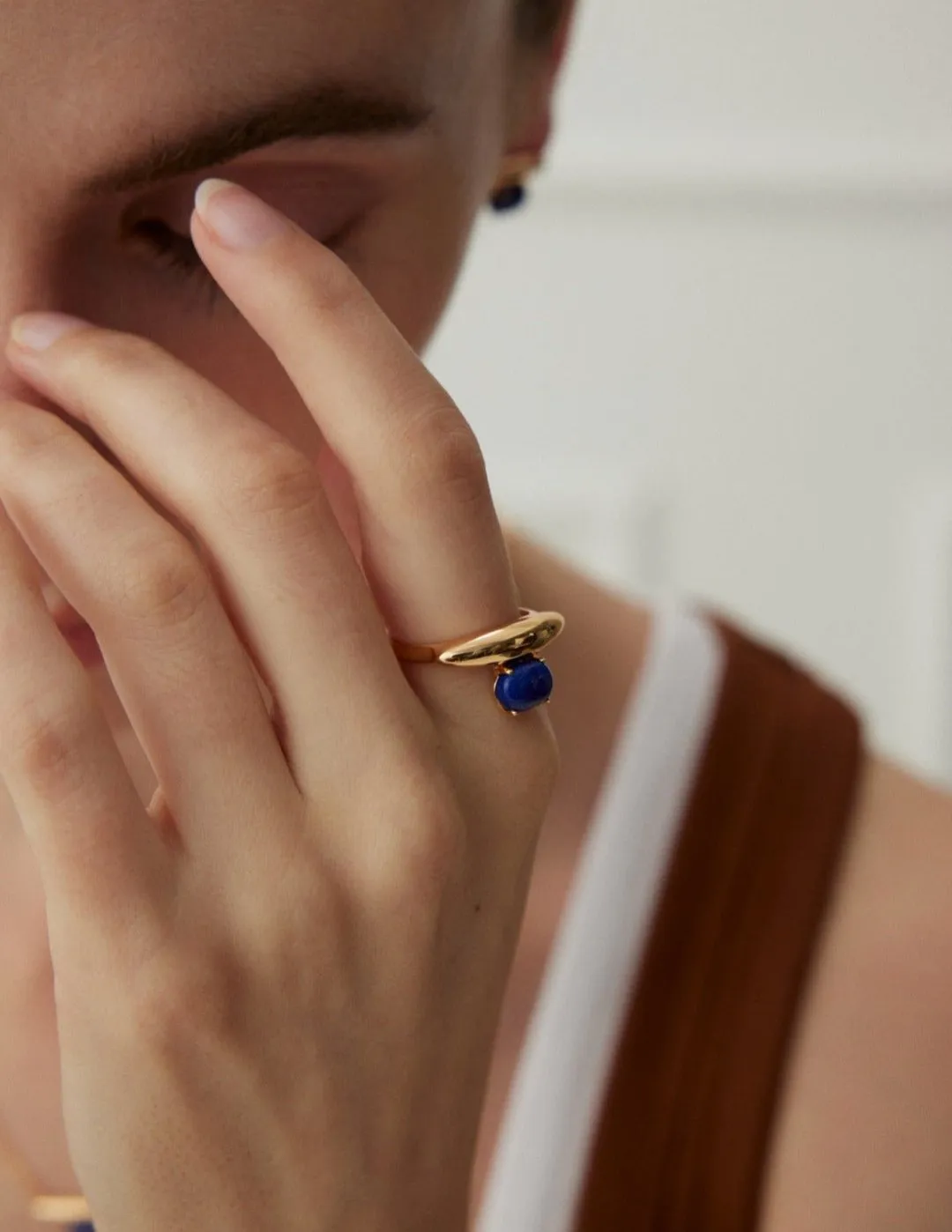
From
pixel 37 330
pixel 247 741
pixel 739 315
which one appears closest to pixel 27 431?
pixel 37 330

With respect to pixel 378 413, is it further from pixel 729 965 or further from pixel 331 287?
pixel 729 965

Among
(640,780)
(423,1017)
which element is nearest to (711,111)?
(640,780)

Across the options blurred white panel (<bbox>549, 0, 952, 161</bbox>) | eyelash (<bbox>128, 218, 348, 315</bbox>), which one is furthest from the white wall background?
eyelash (<bbox>128, 218, 348, 315</bbox>)

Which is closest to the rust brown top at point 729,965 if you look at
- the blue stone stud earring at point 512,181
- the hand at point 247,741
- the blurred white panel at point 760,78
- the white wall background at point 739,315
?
the hand at point 247,741

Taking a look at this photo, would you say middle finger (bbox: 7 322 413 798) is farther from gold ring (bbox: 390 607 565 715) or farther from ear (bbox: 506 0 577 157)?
ear (bbox: 506 0 577 157)

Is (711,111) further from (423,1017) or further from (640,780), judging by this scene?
(423,1017)

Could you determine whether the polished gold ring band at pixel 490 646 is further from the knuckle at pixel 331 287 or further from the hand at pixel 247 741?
the knuckle at pixel 331 287
